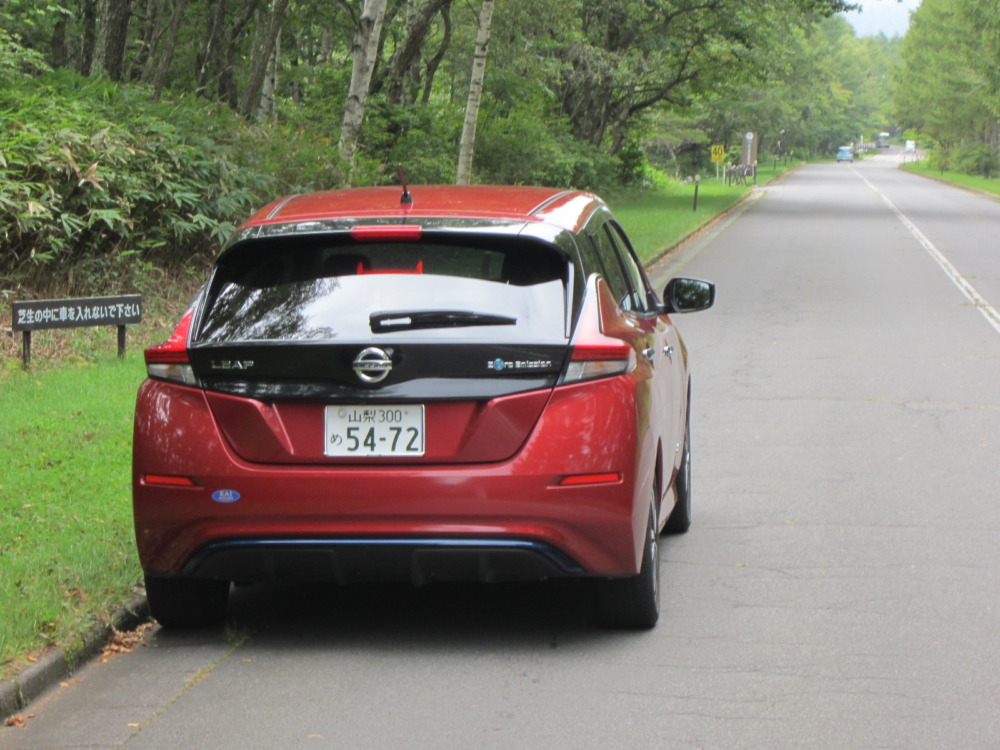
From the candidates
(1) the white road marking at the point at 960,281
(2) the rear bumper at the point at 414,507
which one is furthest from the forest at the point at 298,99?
(1) the white road marking at the point at 960,281

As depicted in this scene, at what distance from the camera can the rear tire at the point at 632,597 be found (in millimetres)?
5648

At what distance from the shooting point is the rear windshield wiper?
17.1 feet

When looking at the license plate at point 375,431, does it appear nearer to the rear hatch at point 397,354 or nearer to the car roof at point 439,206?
the rear hatch at point 397,354

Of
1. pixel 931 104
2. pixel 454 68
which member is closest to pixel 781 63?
pixel 454 68

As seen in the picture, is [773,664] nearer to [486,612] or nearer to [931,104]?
[486,612]

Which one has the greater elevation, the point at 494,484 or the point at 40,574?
the point at 494,484

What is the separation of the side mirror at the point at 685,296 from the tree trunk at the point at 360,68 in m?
14.3

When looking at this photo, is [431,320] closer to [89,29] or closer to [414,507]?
[414,507]

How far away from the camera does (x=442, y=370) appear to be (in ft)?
16.9

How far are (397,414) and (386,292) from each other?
48 centimetres

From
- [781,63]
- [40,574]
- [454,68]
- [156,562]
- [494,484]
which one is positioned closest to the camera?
[494,484]

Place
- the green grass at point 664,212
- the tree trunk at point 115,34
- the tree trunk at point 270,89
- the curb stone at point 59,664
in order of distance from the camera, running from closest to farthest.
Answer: the curb stone at point 59,664
the tree trunk at point 115,34
the green grass at point 664,212
the tree trunk at point 270,89

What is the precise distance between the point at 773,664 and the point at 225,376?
2.21 meters

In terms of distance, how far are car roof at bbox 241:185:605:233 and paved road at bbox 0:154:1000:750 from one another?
1.61 meters
